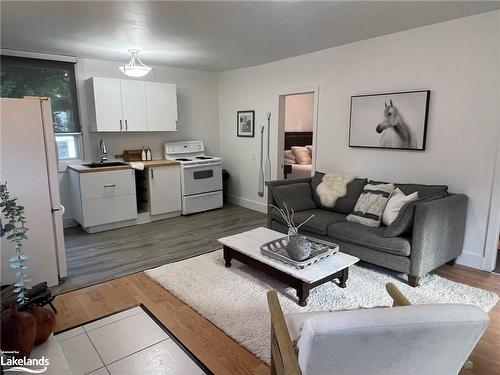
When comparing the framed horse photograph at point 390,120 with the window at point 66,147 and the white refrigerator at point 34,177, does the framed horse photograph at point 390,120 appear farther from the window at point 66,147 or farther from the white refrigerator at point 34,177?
the window at point 66,147

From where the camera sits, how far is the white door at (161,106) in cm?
500

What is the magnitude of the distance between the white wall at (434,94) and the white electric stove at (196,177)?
5.97 feet

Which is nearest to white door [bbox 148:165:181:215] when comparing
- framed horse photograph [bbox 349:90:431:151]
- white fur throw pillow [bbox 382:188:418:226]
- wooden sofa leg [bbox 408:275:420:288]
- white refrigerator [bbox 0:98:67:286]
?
white refrigerator [bbox 0:98:67:286]

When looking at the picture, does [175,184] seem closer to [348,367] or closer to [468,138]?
[468,138]

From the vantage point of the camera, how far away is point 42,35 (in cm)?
349

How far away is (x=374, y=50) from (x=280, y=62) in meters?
1.53

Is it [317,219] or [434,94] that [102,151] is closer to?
[317,219]

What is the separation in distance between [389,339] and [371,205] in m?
2.43

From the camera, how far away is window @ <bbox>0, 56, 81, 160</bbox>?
4.12 m

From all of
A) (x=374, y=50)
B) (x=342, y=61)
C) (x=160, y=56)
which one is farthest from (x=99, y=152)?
(x=374, y=50)

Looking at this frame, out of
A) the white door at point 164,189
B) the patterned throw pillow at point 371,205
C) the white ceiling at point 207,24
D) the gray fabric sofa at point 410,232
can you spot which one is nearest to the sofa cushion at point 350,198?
the gray fabric sofa at point 410,232

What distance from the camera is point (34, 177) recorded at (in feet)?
8.55

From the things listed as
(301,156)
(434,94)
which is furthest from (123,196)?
(434,94)

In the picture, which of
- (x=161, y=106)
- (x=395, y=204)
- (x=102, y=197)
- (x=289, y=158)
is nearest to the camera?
(x=395, y=204)
